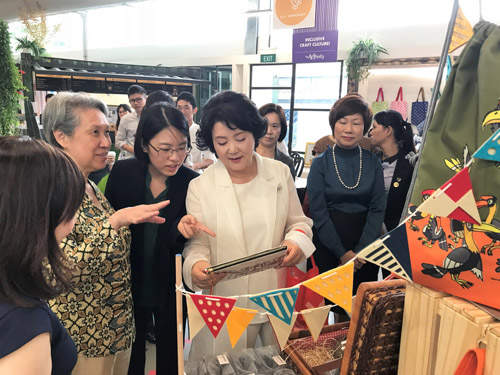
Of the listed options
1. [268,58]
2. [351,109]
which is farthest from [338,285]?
[268,58]

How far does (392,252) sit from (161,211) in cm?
122

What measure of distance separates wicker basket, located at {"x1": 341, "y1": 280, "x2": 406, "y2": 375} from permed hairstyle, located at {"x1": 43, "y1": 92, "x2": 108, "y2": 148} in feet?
4.46

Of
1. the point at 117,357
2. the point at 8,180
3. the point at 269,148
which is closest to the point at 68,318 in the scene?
the point at 117,357

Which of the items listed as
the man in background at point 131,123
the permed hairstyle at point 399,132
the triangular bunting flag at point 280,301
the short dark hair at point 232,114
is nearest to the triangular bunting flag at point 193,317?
the triangular bunting flag at point 280,301

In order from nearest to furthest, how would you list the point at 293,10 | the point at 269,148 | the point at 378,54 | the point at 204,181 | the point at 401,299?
the point at 401,299
the point at 204,181
the point at 269,148
the point at 293,10
the point at 378,54

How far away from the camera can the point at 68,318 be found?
59.2 inches

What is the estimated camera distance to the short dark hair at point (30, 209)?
0.86 meters

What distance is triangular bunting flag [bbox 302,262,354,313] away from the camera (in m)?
1.13

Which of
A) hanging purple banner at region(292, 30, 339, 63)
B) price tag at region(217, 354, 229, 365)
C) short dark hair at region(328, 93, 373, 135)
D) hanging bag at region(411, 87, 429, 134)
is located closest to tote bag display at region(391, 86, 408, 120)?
hanging bag at region(411, 87, 429, 134)

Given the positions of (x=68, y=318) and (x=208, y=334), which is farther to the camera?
(x=208, y=334)

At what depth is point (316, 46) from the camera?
415cm

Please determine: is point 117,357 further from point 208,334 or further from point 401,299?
point 401,299

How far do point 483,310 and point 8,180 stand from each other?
1.06 m

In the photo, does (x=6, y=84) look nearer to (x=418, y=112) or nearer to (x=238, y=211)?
(x=238, y=211)
